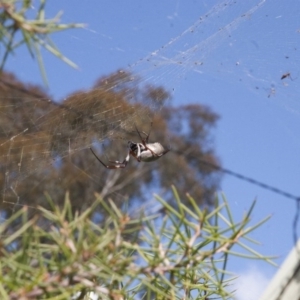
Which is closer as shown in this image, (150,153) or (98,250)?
(98,250)

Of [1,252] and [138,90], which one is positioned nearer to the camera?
[1,252]

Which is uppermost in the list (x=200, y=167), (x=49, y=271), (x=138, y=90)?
(x=200, y=167)

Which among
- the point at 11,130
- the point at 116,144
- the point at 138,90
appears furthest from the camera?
the point at 116,144

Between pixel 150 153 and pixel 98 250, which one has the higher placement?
pixel 150 153

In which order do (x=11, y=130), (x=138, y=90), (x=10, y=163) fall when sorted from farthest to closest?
(x=11, y=130) → (x=10, y=163) → (x=138, y=90)

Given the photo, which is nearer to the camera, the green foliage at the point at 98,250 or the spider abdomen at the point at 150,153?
the green foliage at the point at 98,250

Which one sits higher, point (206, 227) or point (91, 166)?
point (91, 166)

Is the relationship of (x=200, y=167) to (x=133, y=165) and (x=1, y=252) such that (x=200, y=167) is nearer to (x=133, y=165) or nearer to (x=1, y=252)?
(x=133, y=165)

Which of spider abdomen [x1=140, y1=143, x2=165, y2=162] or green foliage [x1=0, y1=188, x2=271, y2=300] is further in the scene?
spider abdomen [x1=140, y1=143, x2=165, y2=162]

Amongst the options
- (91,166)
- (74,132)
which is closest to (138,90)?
(74,132)

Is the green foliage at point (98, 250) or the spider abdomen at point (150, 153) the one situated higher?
the spider abdomen at point (150, 153)

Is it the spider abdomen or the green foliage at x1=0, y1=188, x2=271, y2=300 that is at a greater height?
the spider abdomen
